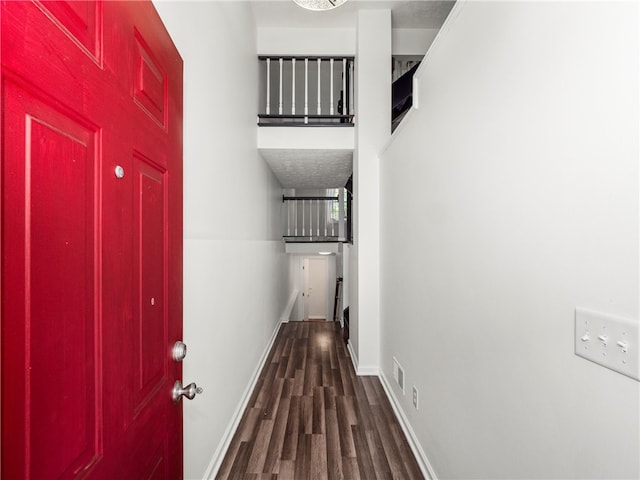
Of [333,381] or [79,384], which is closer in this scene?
[79,384]

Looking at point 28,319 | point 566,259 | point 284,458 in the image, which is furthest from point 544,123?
point 284,458

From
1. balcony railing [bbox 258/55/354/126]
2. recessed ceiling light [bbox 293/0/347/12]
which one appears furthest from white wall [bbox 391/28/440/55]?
recessed ceiling light [bbox 293/0/347/12]

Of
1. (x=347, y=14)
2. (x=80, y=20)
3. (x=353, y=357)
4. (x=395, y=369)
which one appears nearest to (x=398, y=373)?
(x=395, y=369)

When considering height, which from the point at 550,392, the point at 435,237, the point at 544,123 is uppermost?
the point at 544,123

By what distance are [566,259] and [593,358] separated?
252 mm

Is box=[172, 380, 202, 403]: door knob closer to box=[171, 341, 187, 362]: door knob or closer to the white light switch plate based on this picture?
box=[171, 341, 187, 362]: door knob

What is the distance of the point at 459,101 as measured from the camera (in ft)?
4.69

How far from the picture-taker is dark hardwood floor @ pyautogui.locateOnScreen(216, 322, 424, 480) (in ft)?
6.05

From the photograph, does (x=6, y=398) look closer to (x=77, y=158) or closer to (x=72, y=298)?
(x=72, y=298)

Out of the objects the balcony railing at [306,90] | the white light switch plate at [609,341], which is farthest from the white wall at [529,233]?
the balcony railing at [306,90]

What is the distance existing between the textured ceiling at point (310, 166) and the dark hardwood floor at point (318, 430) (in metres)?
2.40

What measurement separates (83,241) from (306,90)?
309 cm

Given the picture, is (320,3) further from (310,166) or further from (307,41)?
(310,166)

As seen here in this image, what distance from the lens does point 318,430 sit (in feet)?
7.27
